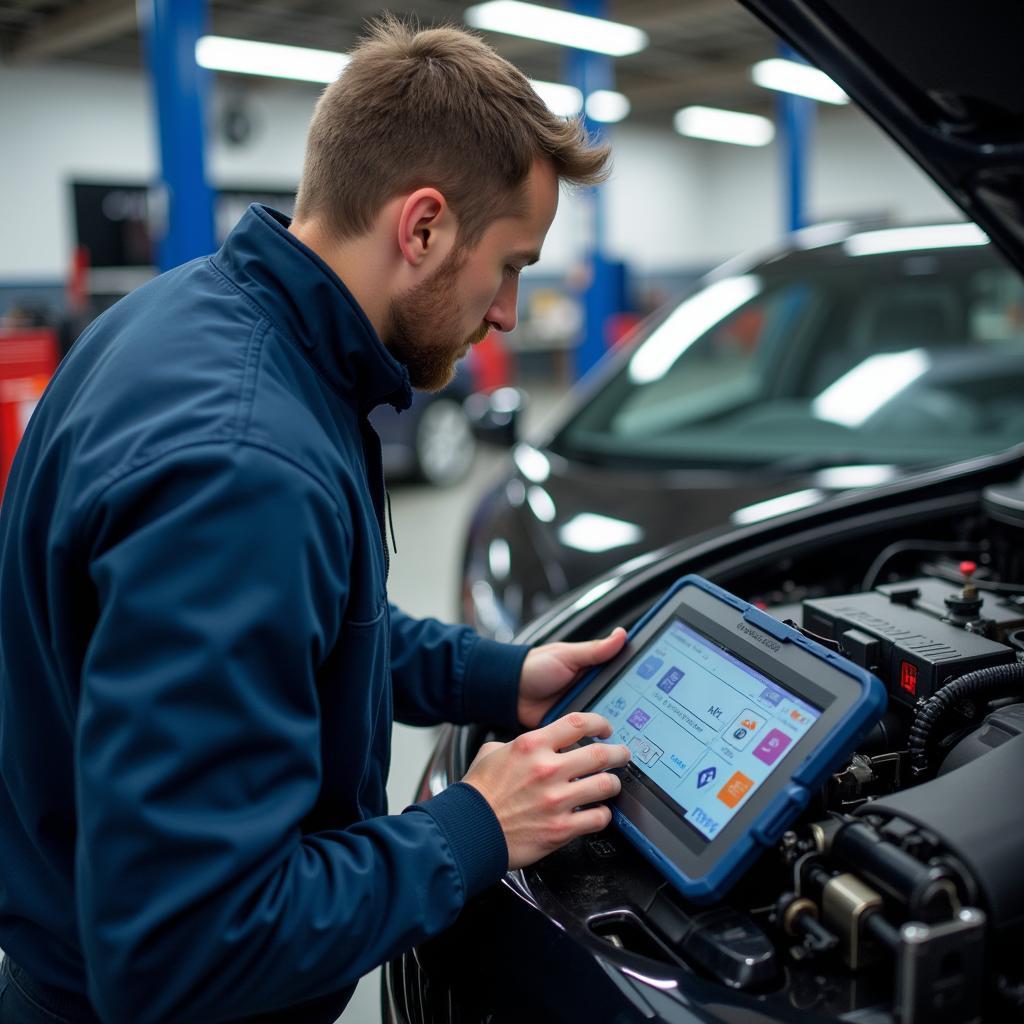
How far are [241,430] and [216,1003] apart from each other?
1.47ft

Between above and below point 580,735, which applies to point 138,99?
above

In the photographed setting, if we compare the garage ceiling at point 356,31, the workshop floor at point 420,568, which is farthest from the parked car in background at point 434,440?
the garage ceiling at point 356,31

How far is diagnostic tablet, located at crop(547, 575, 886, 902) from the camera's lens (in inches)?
35.9

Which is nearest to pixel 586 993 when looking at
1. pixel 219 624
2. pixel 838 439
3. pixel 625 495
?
pixel 219 624

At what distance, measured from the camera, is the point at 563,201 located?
7.22m

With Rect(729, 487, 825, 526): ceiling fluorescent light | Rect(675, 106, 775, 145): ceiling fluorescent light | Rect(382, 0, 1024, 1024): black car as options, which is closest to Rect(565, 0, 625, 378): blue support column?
Rect(729, 487, 825, 526): ceiling fluorescent light

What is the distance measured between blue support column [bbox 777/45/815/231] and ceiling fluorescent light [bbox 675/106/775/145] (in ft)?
→ 20.5

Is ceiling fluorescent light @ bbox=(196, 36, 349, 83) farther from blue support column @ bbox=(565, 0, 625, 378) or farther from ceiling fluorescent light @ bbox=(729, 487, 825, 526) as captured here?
ceiling fluorescent light @ bbox=(729, 487, 825, 526)

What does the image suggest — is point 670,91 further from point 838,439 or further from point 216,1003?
point 216,1003

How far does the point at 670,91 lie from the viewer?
1505cm

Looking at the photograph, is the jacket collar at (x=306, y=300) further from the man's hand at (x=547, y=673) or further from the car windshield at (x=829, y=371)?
the car windshield at (x=829, y=371)

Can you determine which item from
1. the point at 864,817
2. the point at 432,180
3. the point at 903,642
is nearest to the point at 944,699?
the point at 903,642

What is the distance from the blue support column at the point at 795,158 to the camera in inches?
399

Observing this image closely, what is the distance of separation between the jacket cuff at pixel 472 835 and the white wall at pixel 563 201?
6956mm
